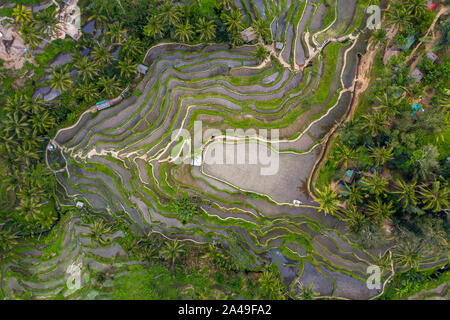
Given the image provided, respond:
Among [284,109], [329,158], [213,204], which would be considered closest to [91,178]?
[213,204]

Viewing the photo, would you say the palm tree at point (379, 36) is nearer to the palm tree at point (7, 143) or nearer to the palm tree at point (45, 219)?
the palm tree at point (45, 219)

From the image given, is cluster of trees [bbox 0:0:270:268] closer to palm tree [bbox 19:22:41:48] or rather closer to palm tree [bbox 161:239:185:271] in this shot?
palm tree [bbox 19:22:41:48]

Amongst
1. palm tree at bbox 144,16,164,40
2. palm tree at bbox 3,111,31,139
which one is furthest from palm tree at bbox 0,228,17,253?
palm tree at bbox 144,16,164,40

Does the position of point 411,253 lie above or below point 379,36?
below

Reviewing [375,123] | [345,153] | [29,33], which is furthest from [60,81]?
[375,123]

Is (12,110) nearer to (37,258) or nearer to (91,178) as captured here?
(91,178)
